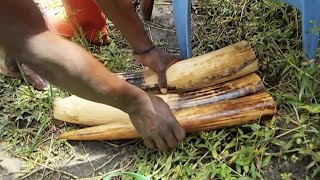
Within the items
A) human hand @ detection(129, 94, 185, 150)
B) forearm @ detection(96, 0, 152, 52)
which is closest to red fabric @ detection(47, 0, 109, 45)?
forearm @ detection(96, 0, 152, 52)

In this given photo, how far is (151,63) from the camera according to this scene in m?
2.55

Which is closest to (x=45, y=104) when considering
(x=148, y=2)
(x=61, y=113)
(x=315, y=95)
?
(x=61, y=113)

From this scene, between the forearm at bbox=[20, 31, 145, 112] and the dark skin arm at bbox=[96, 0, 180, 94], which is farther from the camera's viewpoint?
the dark skin arm at bbox=[96, 0, 180, 94]

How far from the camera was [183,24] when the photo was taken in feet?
8.60

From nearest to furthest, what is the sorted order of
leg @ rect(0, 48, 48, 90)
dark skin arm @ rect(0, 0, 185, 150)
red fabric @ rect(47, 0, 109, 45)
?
dark skin arm @ rect(0, 0, 185, 150)
leg @ rect(0, 48, 48, 90)
red fabric @ rect(47, 0, 109, 45)

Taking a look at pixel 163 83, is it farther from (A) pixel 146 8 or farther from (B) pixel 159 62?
(A) pixel 146 8

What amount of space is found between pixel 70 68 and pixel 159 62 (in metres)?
0.86

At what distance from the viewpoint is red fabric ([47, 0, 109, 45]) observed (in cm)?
300

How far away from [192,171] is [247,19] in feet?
3.68

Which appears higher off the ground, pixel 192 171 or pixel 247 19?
pixel 247 19

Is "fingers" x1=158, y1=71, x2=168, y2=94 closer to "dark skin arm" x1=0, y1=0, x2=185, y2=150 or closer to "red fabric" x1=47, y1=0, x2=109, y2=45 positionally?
"dark skin arm" x1=0, y1=0, x2=185, y2=150

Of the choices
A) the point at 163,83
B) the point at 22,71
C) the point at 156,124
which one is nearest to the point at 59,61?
the point at 156,124

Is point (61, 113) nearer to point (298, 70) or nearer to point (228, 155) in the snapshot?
point (228, 155)

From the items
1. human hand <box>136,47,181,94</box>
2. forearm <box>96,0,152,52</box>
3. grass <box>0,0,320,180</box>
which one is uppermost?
forearm <box>96,0,152,52</box>
